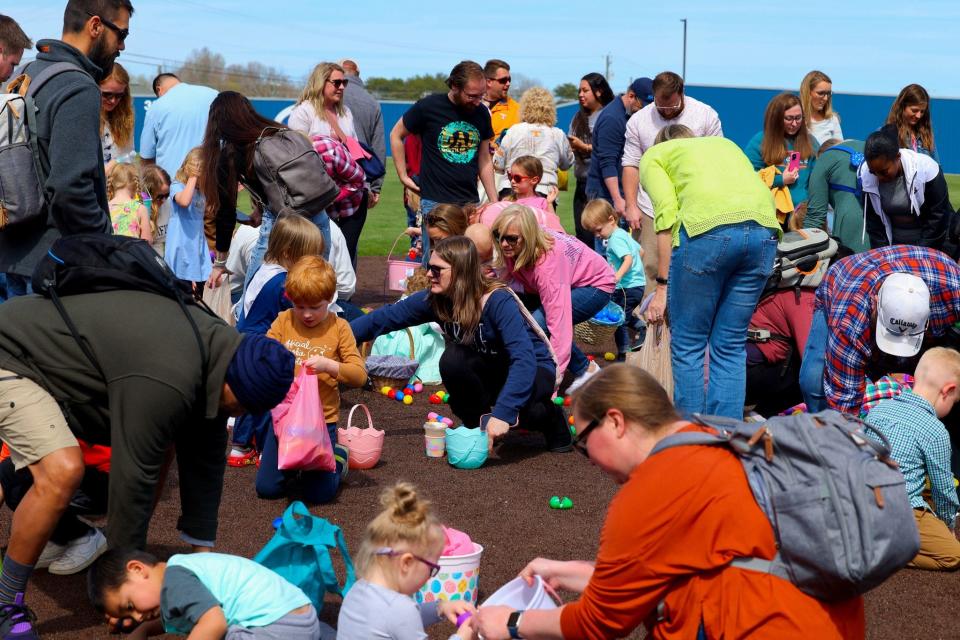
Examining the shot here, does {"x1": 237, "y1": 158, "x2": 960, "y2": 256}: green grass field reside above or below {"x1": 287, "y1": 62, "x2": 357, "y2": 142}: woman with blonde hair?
below

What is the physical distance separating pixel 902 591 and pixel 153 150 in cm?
748

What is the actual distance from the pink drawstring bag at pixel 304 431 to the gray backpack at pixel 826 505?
2.75m

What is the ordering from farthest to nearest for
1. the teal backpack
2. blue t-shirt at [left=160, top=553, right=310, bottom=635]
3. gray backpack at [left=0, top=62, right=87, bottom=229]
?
gray backpack at [left=0, top=62, right=87, bottom=229] → the teal backpack → blue t-shirt at [left=160, top=553, right=310, bottom=635]

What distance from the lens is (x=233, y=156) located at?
675cm

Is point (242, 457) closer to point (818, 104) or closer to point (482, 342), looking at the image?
point (482, 342)

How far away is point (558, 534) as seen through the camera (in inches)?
204

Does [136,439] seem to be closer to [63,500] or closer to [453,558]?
[63,500]

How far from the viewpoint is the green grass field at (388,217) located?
16.2m

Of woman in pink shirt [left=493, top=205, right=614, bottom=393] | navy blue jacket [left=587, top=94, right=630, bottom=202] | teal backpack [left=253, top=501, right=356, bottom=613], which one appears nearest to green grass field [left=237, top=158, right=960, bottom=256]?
navy blue jacket [left=587, top=94, right=630, bottom=202]

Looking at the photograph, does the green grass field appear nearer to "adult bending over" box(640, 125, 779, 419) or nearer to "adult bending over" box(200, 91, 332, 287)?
"adult bending over" box(200, 91, 332, 287)

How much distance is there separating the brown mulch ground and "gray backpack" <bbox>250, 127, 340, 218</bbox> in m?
1.59

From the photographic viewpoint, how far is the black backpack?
366cm

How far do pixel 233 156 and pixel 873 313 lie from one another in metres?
3.92

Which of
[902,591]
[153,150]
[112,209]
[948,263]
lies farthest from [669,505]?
[153,150]
